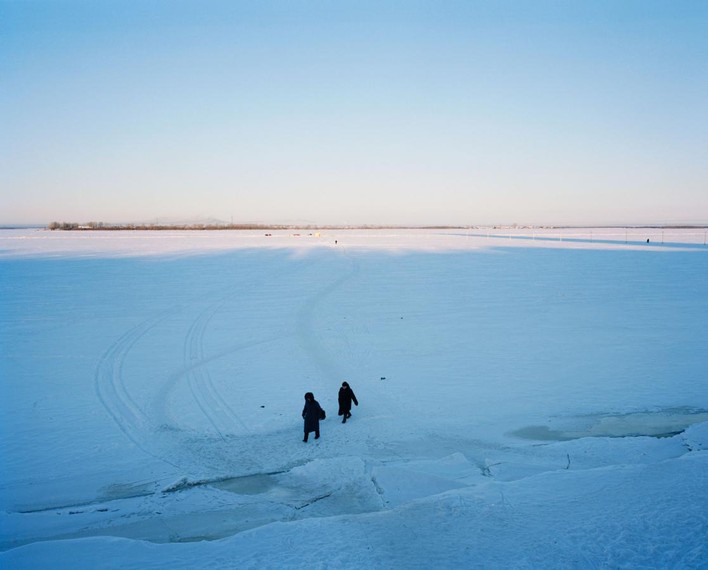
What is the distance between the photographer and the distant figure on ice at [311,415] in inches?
293

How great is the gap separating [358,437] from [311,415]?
0.84 m

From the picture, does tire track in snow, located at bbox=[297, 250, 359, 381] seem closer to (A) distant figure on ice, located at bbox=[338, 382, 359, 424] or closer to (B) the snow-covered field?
(B) the snow-covered field

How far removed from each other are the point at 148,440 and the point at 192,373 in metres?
3.36

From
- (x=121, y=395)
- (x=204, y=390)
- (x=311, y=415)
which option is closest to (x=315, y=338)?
(x=204, y=390)

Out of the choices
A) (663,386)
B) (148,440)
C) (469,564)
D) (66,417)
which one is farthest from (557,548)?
(66,417)

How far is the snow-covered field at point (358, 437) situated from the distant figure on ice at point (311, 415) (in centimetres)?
26

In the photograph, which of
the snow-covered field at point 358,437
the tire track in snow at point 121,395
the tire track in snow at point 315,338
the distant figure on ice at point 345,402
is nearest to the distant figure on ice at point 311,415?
the snow-covered field at point 358,437

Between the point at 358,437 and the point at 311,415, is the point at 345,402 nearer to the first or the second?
the point at 358,437

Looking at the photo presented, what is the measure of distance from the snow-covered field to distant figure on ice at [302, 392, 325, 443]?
0.86ft

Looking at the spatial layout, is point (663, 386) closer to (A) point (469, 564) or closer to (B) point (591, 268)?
(A) point (469, 564)

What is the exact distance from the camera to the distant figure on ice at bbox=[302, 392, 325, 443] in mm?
7445

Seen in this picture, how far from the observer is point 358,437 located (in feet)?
24.9

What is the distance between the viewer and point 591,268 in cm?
3006

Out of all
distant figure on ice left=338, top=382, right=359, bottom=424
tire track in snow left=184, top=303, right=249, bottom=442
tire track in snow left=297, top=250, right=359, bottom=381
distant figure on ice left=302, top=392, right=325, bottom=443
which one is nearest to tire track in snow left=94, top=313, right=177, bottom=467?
tire track in snow left=184, top=303, right=249, bottom=442
